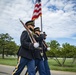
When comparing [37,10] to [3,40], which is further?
[3,40]

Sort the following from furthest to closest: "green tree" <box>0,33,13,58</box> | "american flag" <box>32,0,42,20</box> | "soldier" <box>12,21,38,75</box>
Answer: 1. "green tree" <box>0,33,13,58</box>
2. "american flag" <box>32,0,42,20</box>
3. "soldier" <box>12,21,38,75</box>

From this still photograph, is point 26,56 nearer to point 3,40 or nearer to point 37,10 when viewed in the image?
point 37,10

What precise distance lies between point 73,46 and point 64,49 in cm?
86

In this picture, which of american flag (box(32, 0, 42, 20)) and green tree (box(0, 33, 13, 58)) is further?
green tree (box(0, 33, 13, 58))

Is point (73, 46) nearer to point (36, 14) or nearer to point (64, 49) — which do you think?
point (64, 49)

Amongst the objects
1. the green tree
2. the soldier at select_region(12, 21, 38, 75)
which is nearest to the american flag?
the soldier at select_region(12, 21, 38, 75)

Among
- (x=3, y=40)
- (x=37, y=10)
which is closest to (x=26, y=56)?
(x=37, y=10)

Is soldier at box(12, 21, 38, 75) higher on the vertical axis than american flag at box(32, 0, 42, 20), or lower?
lower

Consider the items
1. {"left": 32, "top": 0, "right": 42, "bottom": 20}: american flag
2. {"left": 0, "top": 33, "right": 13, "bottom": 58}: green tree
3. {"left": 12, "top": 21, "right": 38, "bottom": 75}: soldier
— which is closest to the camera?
{"left": 12, "top": 21, "right": 38, "bottom": 75}: soldier

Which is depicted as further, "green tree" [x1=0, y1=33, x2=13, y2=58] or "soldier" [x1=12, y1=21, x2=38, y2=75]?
"green tree" [x1=0, y1=33, x2=13, y2=58]

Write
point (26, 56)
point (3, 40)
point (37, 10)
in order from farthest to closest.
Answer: point (3, 40), point (37, 10), point (26, 56)

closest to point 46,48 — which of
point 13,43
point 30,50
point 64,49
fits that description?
point 30,50

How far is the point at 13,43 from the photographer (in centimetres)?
6322

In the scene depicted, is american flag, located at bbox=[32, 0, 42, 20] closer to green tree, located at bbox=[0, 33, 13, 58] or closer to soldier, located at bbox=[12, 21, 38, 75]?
soldier, located at bbox=[12, 21, 38, 75]
